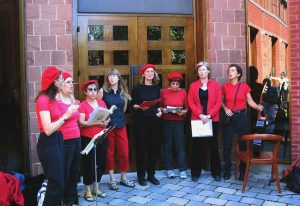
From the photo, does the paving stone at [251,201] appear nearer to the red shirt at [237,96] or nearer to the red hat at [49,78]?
the red shirt at [237,96]

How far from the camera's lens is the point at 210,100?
6.19 m

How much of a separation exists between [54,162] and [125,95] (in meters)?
1.97

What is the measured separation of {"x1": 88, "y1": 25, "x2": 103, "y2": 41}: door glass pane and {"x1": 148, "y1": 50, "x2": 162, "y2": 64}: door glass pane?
840mm

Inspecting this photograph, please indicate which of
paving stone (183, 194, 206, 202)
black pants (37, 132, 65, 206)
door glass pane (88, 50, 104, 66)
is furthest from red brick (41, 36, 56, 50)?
paving stone (183, 194, 206, 202)

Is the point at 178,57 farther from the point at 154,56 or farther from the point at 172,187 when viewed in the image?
the point at 172,187

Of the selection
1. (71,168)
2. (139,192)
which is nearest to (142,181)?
(139,192)

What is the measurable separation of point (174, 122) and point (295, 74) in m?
2.03

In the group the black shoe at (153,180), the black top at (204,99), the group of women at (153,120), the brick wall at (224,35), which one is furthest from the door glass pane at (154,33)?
the black shoe at (153,180)

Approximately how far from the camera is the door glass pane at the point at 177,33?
6.85m

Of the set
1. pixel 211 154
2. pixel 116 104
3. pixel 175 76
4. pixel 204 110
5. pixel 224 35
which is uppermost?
pixel 224 35

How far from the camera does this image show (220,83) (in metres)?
6.81

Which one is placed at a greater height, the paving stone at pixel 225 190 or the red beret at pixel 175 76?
the red beret at pixel 175 76

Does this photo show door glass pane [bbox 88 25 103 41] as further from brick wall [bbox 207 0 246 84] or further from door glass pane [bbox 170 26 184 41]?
brick wall [bbox 207 0 246 84]

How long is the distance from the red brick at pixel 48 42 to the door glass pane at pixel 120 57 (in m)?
0.97
